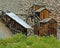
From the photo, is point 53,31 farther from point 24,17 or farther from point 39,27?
point 24,17

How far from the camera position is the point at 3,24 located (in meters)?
11.6

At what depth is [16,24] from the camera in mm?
11102

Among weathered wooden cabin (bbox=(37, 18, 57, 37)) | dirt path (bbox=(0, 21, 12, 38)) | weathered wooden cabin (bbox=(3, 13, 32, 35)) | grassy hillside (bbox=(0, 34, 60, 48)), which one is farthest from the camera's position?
weathered wooden cabin (bbox=(37, 18, 57, 37))

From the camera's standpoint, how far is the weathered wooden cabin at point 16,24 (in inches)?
417

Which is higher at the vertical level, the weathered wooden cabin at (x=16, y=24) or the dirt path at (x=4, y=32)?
the weathered wooden cabin at (x=16, y=24)

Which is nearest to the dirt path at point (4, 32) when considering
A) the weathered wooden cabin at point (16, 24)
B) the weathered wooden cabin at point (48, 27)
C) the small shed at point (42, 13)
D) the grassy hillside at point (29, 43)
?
the weathered wooden cabin at point (16, 24)

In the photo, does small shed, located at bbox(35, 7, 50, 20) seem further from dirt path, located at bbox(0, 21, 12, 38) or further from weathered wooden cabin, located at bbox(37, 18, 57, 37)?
dirt path, located at bbox(0, 21, 12, 38)

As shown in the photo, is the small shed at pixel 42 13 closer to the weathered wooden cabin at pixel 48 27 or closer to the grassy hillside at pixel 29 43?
the weathered wooden cabin at pixel 48 27

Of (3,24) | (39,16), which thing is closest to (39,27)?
(3,24)

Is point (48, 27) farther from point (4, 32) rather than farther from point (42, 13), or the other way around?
point (42, 13)

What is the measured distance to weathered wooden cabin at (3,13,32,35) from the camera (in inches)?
417

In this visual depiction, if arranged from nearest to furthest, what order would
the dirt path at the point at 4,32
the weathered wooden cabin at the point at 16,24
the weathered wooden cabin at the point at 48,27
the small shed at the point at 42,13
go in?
1. the dirt path at the point at 4,32
2. the weathered wooden cabin at the point at 16,24
3. the weathered wooden cabin at the point at 48,27
4. the small shed at the point at 42,13

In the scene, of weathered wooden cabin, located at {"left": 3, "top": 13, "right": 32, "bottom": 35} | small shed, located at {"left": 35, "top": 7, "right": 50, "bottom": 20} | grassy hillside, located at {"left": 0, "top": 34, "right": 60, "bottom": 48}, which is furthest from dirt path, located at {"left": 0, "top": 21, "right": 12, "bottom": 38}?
small shed, located at {"left": 35, "top": 7, "right": 50, "bottom": 20}

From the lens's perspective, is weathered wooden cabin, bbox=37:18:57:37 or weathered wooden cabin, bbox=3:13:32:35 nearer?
weathered wooden cabin, bbox=3:13:32:35
